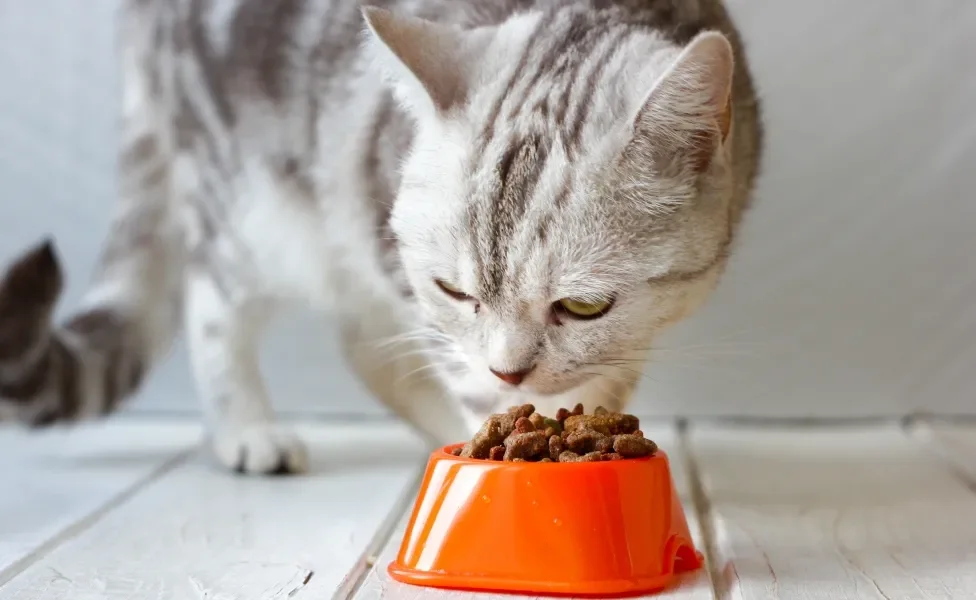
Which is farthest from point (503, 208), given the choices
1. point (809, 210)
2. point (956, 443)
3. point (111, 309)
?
point (956, 443)

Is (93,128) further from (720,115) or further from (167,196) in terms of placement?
(720,115)

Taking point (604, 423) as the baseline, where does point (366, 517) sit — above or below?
below

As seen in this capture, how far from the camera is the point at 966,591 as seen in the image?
3.22 ft

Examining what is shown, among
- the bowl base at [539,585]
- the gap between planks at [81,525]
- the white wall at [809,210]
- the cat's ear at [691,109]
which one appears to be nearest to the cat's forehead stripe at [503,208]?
the cat's ear at [691,109]

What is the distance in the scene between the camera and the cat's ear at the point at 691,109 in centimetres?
98

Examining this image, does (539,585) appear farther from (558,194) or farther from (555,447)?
(558,194)

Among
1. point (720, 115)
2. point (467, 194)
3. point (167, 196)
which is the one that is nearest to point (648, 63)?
point (720, 115)

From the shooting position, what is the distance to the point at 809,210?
1.91 m

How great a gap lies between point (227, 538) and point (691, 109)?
2.36 feet

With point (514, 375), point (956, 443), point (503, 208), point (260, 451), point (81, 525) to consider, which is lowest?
point (956, 443)

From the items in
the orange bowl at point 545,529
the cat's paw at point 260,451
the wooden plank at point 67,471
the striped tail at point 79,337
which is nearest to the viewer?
the orange bowl at point 545,529

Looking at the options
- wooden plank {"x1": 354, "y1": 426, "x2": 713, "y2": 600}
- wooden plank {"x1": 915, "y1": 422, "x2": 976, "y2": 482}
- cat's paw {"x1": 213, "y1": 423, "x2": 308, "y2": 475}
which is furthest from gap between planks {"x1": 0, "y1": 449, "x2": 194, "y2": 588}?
wooden plank {"x1": 915, "y1": 422, "x2": 976, "y2": 482}

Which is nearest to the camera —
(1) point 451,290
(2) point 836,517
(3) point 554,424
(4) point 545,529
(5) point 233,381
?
(4) point 545,529

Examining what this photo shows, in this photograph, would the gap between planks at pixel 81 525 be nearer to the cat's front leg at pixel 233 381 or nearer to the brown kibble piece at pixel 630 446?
the cat's front leg at pixel 233 381
